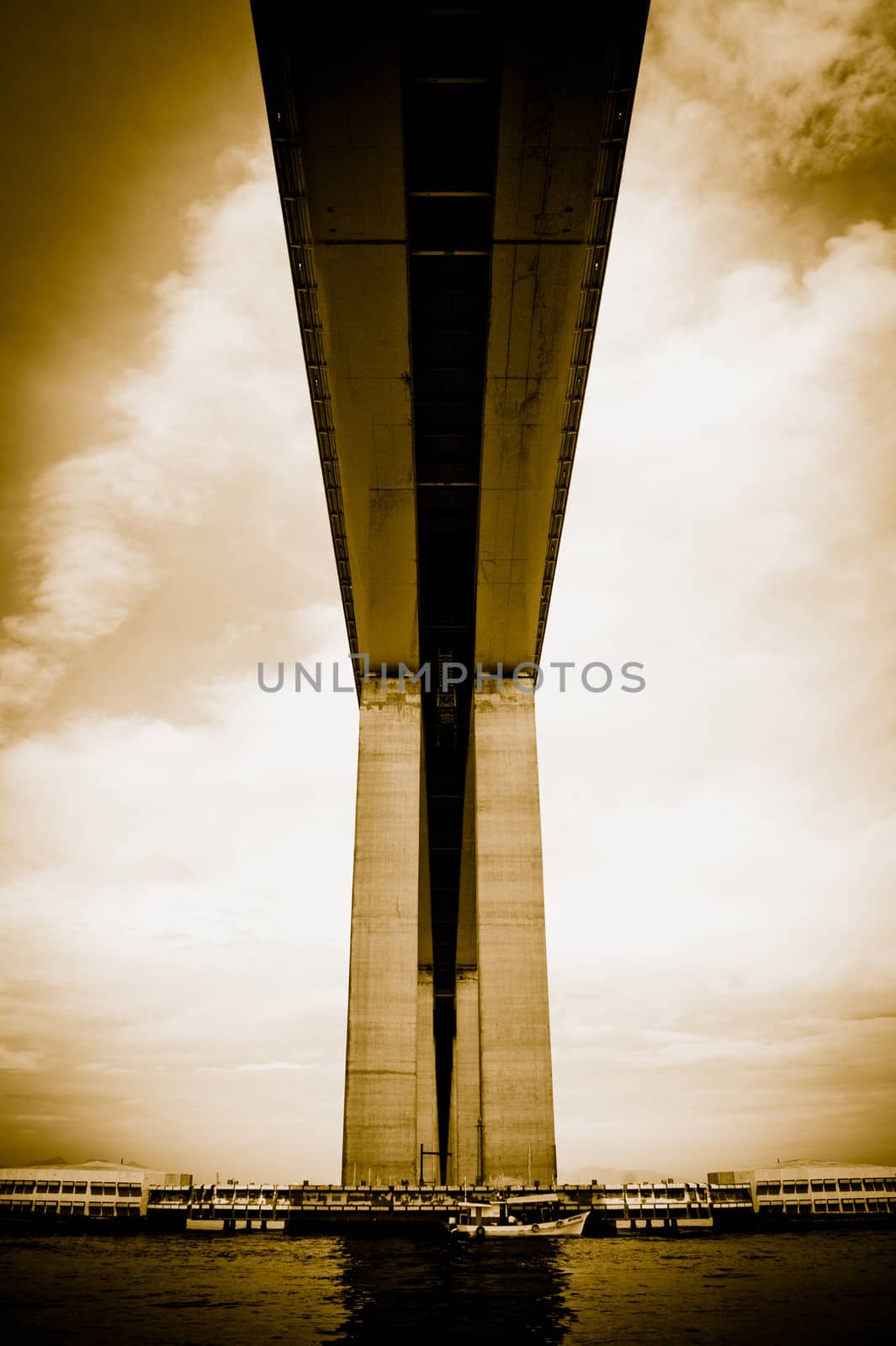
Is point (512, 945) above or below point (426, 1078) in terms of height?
above

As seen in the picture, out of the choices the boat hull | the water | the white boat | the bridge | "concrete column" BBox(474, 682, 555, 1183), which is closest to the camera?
the water

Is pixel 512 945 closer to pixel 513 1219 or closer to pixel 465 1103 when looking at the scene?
pixel 513 1219

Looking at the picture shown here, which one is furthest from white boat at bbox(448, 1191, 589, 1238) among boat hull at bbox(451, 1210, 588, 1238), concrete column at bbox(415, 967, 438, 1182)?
concrete column at bbox(415, 967, 438, 1182)

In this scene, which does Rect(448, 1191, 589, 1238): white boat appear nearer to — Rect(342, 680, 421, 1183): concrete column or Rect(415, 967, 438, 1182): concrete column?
Rect(342, 680, 421, 1183): concrete column

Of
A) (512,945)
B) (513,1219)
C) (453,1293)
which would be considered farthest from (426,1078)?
(453,1293)

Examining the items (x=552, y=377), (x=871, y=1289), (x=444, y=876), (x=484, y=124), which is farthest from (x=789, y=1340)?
(x=444, y=876)

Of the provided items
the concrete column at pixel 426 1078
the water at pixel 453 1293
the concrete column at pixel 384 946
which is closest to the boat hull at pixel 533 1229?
the water at pixel 453 1293

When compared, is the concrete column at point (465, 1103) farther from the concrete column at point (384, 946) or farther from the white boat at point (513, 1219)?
the white boat at point (513, 1219)
